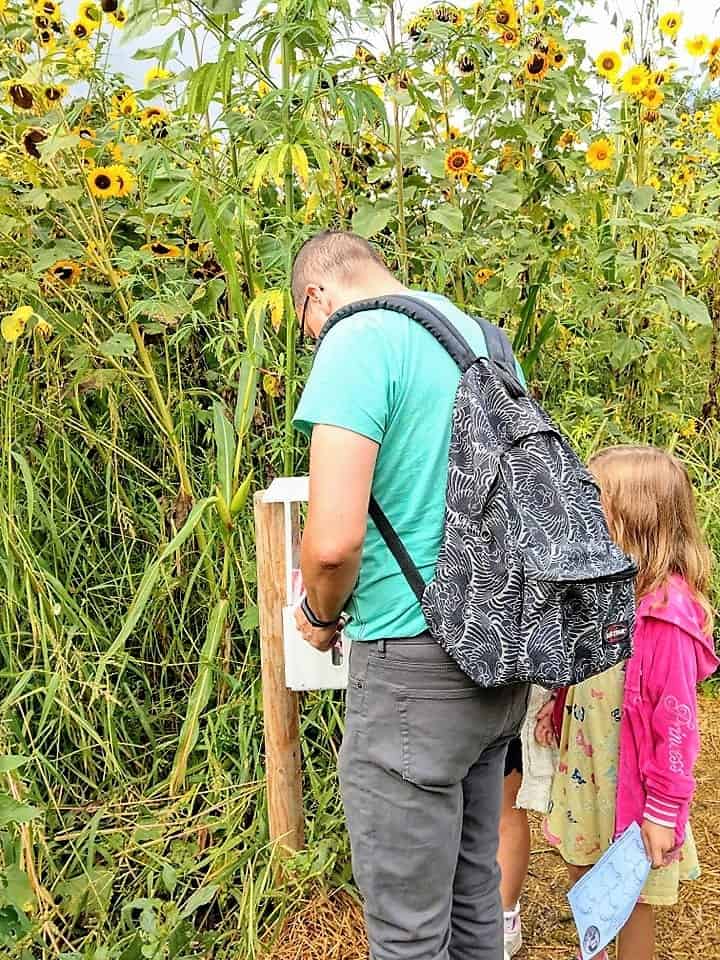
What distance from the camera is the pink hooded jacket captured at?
166cm

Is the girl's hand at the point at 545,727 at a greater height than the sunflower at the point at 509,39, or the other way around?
the sunflower at the point at 509,39

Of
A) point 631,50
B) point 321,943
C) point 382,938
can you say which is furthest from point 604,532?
point 631,50

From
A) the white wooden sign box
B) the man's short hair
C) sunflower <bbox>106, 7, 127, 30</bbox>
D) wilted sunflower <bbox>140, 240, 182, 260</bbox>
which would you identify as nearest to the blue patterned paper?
the white wooden sign box

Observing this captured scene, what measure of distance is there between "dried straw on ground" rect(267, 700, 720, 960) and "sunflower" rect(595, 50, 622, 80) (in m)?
2.07

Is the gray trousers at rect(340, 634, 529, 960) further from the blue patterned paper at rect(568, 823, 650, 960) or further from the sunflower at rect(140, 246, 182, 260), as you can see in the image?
the sunflower at rect(140, 246, 182, 260)

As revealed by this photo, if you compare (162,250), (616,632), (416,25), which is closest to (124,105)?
(162,250)

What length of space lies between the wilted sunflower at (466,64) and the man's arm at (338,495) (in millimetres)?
1548

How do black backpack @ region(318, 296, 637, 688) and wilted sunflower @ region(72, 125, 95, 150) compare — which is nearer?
black backpack @ region(318, 296, 637, 688)

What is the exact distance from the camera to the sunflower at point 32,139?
2359 mm

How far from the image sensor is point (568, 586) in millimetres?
1364

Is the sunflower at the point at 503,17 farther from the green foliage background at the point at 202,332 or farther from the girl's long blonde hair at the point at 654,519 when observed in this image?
the girl's long blonde hair at the point at 654,519

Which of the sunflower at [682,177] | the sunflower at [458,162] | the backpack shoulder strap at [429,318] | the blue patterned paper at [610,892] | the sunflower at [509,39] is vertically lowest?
the blue patterned paper at [610,892]

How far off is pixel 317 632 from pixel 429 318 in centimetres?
52

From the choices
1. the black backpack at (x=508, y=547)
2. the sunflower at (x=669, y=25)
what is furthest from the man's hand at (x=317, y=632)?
the sunflower at (x=669, y=25)
